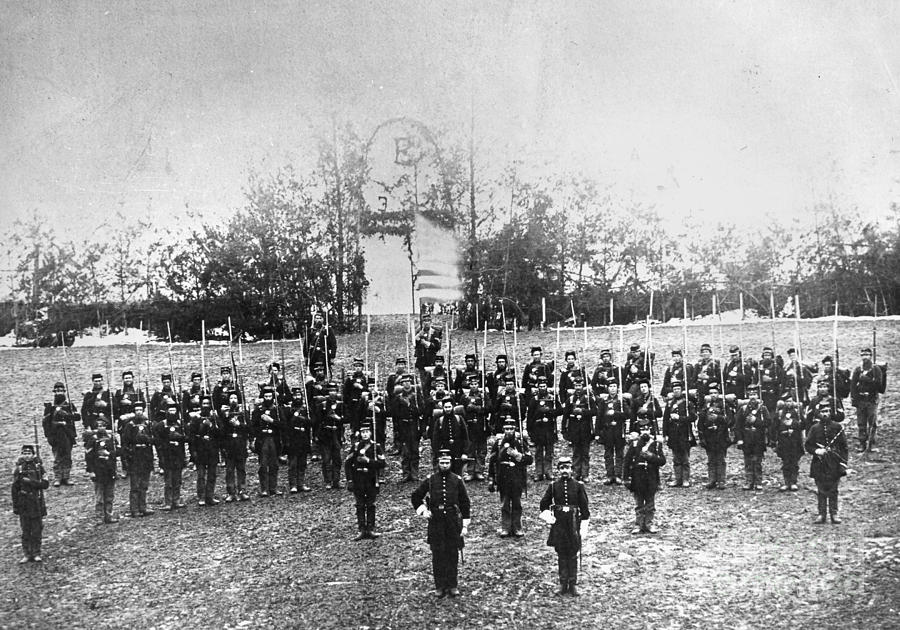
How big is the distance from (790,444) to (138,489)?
32.2ft

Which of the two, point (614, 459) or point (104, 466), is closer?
point (104, 466)

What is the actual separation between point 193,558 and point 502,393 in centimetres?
569

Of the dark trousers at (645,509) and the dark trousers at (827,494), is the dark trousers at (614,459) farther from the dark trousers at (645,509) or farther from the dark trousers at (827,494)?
the dark trousers at (827,494)

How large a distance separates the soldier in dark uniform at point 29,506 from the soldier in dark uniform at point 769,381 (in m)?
11.3

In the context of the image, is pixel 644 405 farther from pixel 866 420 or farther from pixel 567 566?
pixel 567 566

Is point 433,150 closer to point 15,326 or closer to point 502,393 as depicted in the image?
point 502,393

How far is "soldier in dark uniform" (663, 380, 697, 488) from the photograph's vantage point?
11945mm

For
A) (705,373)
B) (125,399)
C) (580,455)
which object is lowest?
(580,455)

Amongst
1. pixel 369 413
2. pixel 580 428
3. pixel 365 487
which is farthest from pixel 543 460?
pixel 365 487

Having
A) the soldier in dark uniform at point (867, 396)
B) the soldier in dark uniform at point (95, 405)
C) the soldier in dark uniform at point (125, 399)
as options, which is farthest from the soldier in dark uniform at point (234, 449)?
the soldier in dark uniform at point (867, 396)

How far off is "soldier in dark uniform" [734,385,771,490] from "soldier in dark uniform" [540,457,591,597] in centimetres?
421

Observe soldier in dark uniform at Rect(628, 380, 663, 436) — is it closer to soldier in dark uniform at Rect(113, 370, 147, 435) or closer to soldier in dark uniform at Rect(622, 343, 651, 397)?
soldier in dark uniform at Rect(622, 343, 651, 397)

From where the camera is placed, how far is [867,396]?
12.5 m

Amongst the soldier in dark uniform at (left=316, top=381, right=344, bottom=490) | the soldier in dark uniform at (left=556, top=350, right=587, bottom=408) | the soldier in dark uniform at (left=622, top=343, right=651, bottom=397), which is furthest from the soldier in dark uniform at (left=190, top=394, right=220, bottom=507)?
the soldier in dark uniform at (left=622, top=343, right=651, bottom=397)
